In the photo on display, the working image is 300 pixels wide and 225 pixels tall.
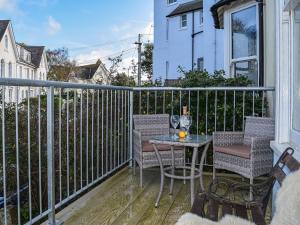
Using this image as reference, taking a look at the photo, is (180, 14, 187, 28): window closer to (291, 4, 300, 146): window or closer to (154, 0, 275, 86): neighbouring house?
(154, 0, 275, 86): neighbouring house

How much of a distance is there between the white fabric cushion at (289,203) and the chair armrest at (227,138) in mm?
2118

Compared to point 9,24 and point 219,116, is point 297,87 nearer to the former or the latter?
point 219,116

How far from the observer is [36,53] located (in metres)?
35.6

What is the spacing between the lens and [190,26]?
1797cm

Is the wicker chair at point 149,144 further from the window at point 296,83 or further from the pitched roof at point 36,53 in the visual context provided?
the pitched roof at point 36,53

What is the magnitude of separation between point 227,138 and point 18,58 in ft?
98.2

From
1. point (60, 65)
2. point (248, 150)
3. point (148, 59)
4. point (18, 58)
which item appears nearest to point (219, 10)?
point (248, 150)

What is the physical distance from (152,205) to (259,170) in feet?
3.80

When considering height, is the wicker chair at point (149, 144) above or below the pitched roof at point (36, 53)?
below

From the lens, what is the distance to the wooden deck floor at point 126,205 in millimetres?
2980

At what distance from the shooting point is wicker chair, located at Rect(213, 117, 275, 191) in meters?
3.45

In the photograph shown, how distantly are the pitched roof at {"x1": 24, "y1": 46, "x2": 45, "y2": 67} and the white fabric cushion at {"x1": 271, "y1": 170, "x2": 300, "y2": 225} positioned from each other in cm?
3559

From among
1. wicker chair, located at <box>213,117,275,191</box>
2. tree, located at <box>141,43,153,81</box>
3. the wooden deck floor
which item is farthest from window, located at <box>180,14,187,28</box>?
the wooden deck floor

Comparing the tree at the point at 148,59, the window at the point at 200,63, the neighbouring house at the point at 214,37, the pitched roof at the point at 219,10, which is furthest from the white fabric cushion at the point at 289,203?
the tree at the point at 148,59
